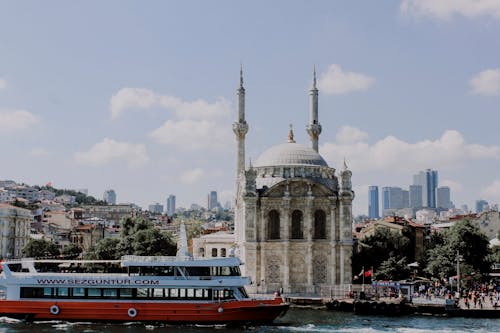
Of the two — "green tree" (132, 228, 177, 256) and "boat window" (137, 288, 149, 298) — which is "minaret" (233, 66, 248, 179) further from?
"boat window" (137, 288, 149, 298)

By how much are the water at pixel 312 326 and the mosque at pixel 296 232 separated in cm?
1768

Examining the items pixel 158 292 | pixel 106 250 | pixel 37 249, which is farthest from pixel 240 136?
pixel 158 292

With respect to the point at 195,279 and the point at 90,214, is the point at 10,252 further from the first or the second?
the point at 90,214

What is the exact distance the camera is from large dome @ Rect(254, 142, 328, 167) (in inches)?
2692

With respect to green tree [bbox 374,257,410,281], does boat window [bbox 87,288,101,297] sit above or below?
below

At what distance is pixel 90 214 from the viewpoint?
171500mm

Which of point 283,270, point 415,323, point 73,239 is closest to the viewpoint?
point 415,323

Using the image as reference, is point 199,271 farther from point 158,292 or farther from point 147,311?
point 147,311

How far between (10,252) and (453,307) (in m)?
58.3

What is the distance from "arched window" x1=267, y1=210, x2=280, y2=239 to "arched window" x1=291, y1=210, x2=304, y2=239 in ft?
4.24

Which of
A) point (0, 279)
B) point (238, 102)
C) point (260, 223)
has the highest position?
point (238, 102)

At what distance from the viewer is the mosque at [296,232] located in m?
65.5

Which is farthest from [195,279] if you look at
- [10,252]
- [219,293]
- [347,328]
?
[10,252]

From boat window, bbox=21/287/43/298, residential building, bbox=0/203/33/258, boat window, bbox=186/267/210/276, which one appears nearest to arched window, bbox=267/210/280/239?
boat window, bbox=186/267/210/276
